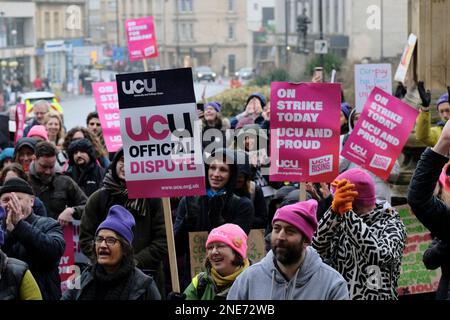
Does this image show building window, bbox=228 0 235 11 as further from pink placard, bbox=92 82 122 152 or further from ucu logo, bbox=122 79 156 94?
ucu logo, bbox=122 79 156 94

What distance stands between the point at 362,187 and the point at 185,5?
441ft

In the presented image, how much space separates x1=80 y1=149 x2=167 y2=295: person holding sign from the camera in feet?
29.2

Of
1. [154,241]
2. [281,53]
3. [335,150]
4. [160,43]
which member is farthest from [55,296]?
[160,43]

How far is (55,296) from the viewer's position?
28.3 ft

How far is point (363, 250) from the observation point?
23.9 feet

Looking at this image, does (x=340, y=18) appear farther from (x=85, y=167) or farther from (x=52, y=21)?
(x=85, y=167)

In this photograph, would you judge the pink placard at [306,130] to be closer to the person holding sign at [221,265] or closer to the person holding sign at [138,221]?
the person holding sign at [138,221]

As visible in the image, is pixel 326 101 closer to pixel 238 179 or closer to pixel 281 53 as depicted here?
pixel 238 179

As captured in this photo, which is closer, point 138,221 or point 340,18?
point 138,221

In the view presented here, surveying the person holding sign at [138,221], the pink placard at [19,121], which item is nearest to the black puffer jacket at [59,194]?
the person holding sign at [138,221]

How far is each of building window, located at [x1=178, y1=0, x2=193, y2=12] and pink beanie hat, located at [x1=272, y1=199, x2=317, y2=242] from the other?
133 m

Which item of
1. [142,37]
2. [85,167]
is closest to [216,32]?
[142,37]

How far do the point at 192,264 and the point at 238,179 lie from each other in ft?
3.03

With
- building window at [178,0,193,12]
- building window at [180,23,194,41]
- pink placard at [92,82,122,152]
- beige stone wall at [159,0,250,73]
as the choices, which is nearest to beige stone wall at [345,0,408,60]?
pink placard at [92,82,122,152]
